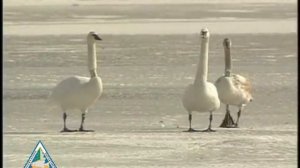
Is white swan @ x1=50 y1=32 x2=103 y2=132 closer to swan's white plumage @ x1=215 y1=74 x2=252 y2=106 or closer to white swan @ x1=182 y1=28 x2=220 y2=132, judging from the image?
white swan @ x1=182 y1=28 x2=220 y2=132

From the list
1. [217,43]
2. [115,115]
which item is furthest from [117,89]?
[217,43]

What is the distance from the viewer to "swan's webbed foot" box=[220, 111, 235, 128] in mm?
8570

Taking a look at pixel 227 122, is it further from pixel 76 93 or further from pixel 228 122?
pixel 76 93

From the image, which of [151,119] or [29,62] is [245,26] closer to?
[29,62]

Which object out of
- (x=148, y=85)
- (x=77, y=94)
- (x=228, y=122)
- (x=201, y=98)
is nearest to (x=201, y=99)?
(x=201, y=98)

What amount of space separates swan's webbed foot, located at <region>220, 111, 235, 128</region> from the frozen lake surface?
8 centimetres

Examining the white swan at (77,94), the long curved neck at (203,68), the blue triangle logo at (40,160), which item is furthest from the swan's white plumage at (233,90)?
the blue triangle logo at (40,160)

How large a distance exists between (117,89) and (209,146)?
130 inches

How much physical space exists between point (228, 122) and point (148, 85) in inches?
81.3

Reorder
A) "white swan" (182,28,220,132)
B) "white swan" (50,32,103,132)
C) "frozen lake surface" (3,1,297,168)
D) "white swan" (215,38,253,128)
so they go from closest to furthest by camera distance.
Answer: "frozen lake surface" (3,1,297,168) < "white swan" (182,28,220,132) < "white swan" (50,32,103,132) < "white swan" (215,38,253,128)

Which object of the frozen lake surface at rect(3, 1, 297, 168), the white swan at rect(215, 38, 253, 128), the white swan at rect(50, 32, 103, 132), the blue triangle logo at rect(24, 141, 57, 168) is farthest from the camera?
the white swan at rect(215, 38, 253, 128)

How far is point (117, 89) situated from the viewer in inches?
414

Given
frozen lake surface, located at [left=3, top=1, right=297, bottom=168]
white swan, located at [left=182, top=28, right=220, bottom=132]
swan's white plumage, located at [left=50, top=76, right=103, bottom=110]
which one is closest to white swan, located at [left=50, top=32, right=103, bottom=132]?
swan's white plumage, located at [left=50, top=76, right=103, bottom=110]

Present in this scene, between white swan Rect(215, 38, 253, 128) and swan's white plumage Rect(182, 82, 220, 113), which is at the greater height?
white swan Rect(215, 38, 253, 128)
